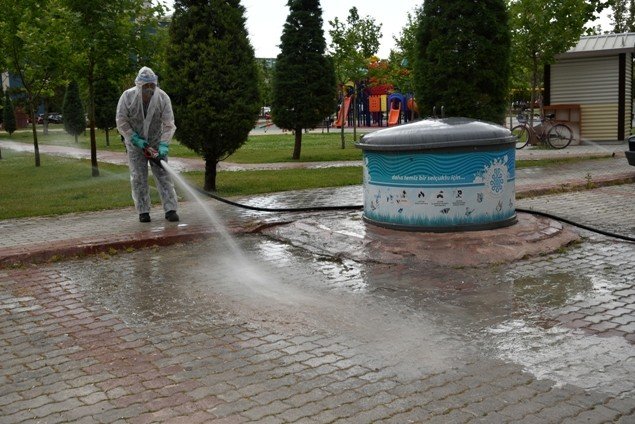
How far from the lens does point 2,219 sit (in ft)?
34.4

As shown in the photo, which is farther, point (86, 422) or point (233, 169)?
point (233, 169)

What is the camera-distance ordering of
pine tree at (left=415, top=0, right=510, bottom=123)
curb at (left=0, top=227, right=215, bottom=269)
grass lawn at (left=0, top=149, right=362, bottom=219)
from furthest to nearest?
pine tree at (left=415, top=0, right=510, bottom=123), grass lawn at (left=0, top=149, right=362, bottom=219), curb at (left=0, top=227, right=215, bottom=269)

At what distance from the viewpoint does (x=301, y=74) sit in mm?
21219

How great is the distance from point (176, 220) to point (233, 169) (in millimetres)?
8824

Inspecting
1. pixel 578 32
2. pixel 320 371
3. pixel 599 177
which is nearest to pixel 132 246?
pixel 320 371

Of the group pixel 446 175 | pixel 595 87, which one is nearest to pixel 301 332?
pixel 446 175

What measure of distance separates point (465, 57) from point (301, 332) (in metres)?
11.5

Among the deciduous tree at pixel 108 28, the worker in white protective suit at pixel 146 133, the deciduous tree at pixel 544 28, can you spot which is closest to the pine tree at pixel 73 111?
the deciduous tree at pixel 108 28

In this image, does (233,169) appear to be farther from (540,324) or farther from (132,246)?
(540,324)

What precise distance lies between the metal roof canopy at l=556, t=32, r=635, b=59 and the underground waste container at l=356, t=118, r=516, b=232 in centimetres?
1726

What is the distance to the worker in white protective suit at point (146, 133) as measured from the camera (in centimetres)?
955

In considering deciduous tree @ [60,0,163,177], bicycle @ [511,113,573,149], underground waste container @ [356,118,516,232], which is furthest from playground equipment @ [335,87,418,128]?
underground waste container @ [356,118,516,232]

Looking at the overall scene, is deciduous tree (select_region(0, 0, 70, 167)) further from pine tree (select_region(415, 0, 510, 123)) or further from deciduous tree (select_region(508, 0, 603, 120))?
deciduous tree (select_region(508, 0, 603, 120))

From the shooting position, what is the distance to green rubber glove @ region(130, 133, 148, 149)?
31.1 ft
